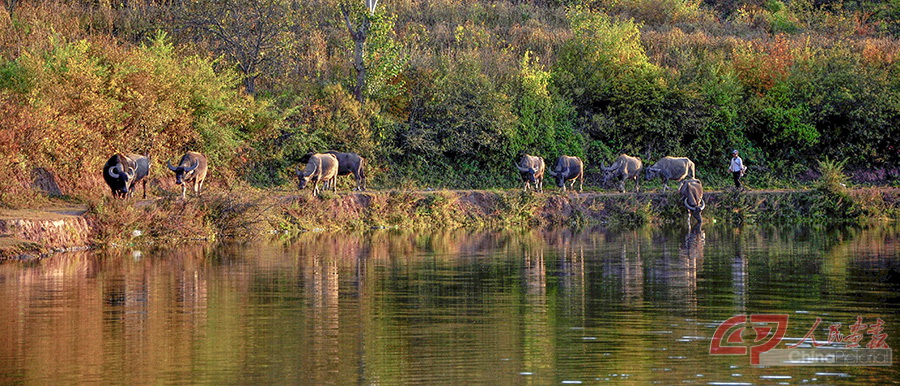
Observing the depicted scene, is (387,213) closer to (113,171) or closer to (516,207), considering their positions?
(516,207)

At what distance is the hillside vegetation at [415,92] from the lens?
37312mm

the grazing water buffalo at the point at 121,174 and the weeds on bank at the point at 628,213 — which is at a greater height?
the grazing water buffalo at the point at 121,174

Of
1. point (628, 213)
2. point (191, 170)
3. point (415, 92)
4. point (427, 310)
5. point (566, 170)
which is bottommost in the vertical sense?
point (427, 310)

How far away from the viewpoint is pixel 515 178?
1811 inches

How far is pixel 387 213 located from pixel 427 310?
1955 centimetres

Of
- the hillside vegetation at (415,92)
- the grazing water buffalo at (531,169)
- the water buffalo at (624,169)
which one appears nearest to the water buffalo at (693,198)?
the water buffalo at (624,169)

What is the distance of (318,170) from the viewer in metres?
37.8

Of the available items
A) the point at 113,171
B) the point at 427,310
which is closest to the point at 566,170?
the point at 113,171

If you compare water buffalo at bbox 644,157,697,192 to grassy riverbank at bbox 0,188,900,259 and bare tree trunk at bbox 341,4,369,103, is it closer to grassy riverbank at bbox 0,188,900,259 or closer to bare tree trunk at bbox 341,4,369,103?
grassy riverbank at bbox 0,188,900,259

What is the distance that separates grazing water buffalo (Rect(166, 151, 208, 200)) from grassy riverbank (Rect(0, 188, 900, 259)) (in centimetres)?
152

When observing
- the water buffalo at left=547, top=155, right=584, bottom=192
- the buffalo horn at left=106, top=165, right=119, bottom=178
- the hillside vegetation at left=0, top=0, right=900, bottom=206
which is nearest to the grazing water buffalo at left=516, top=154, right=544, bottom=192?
the water buffalo at left=547, top=155, right=584, bottom=192

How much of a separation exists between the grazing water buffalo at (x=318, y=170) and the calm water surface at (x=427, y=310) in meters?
5.89
